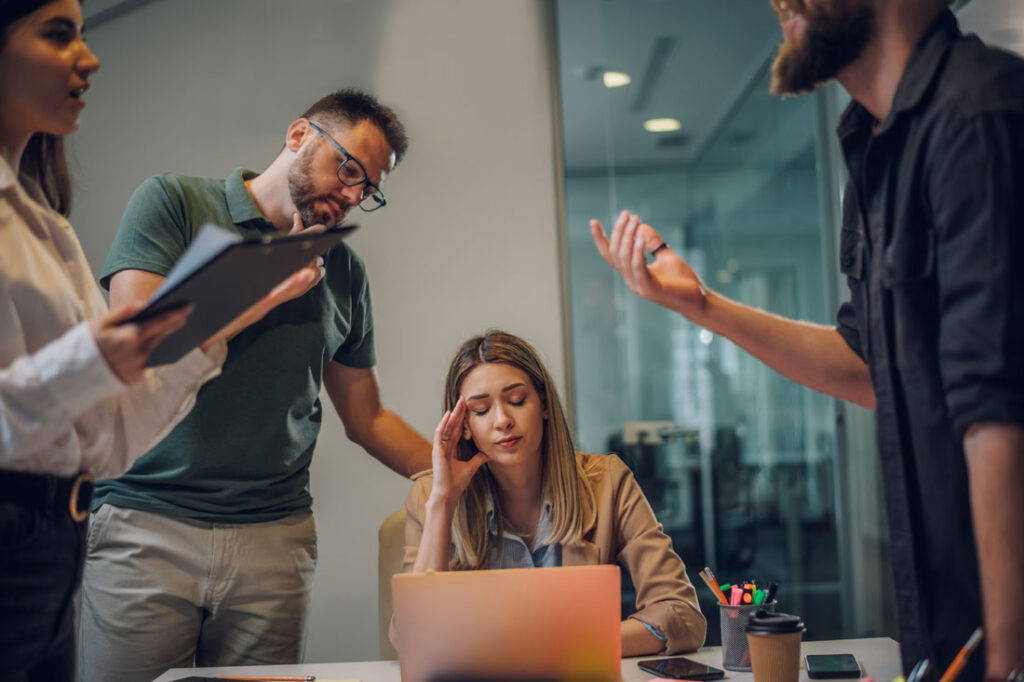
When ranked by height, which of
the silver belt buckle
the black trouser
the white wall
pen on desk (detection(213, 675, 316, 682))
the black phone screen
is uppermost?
the white wall

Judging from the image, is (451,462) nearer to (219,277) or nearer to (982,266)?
(219,277)

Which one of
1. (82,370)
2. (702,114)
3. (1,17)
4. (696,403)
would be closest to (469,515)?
(82,370)

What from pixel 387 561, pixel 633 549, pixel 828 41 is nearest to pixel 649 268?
pixel 828 41

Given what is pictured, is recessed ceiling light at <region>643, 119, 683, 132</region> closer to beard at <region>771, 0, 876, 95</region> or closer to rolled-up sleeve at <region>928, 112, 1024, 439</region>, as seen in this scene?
beard at <region>771, 0, 876, 95</region>

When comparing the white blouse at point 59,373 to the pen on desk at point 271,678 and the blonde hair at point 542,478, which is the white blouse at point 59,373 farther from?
the blonde hair at point 542,478

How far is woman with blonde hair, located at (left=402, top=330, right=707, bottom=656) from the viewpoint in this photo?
80.4 inches

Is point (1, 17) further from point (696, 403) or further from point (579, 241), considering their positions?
point (696, 403)

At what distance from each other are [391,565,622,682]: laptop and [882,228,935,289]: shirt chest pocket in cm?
56

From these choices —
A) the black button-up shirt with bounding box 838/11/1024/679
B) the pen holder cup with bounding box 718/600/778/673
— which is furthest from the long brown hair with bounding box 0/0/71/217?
the pen holder cup with bounding box 718/600/778/673

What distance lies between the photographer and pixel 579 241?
A: 342cm

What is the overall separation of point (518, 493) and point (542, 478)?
0.23ft

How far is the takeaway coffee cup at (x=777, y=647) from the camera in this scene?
1.40 metres

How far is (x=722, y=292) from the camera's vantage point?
11.9ft

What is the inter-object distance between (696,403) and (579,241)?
2.71 ft
